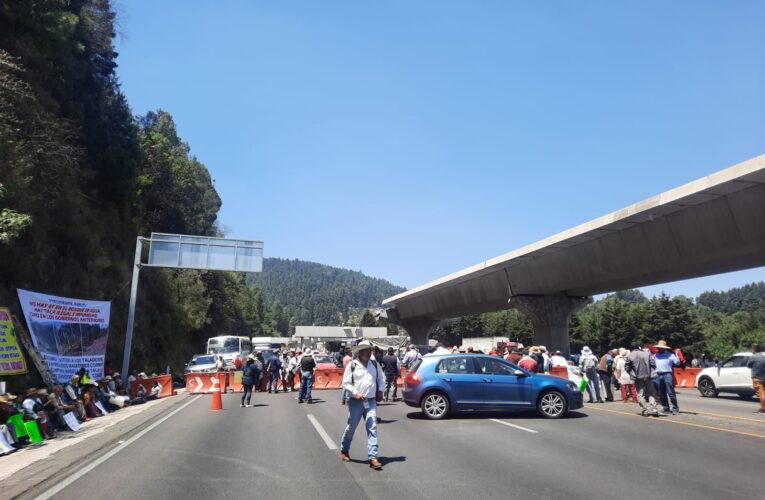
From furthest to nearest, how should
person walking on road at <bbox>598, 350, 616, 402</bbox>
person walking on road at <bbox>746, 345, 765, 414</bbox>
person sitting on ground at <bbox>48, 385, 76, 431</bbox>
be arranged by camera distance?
1. person walking on road at <bbox>598, 350, 616, 402</bbox>
2. person walking on road at <bbox>746, 345, 765, 414</bbox>
3. person sitting on ground at <bbox>48, 385, 76, 431</bbox>

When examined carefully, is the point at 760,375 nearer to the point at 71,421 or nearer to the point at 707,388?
the point at 707,388

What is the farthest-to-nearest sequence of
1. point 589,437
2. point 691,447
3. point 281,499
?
point 589,437
point 691,447
point 281,499

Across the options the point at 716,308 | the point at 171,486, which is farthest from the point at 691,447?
the point at 716,308

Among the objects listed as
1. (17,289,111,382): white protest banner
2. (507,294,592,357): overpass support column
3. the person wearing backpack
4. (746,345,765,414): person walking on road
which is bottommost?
(746,345,765,414): person walking on road

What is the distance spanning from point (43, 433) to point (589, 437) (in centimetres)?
1134

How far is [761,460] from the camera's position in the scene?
27.5 ft

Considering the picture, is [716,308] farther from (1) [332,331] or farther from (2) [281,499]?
(2) [281,499]

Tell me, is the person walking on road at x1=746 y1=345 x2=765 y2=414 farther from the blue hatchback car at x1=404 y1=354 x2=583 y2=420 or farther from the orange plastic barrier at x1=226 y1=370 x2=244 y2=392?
the orange plastic barrier at x1=226 y1=370 x2=244 y2=392

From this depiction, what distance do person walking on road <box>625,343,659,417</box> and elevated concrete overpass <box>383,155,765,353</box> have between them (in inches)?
347

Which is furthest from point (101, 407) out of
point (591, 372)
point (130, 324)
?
point (591, 372)

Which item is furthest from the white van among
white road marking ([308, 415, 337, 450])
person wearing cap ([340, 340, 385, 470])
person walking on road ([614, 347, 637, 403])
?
person wearing cap ([340, 340, 385, 470])

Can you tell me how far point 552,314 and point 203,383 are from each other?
83.2 feet

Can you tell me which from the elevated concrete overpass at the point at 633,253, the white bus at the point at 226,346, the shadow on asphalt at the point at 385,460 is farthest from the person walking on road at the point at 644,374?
the white bus at the point at 226,346

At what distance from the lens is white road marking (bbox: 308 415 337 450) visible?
9.96 meters
